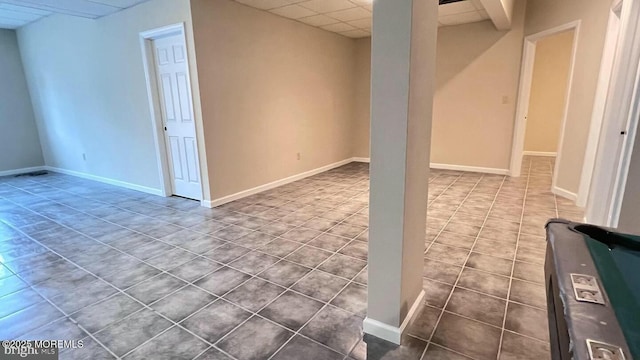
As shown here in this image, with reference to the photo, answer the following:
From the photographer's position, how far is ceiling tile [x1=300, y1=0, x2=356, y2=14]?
4.14 meters

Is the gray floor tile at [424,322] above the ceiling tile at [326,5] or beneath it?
beneath

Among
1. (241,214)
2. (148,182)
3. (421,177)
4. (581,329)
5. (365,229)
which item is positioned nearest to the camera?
(581,329)

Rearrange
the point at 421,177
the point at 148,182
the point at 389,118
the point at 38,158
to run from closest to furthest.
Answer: the point at 389,118 < the point at 421,177 < the point at 148,182 < the point at 38,158

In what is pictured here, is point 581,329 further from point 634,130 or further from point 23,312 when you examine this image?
point 23,312

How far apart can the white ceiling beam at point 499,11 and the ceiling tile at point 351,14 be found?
1.59 m

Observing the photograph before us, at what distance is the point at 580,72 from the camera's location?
3.96m

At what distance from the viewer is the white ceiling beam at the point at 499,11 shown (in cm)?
385

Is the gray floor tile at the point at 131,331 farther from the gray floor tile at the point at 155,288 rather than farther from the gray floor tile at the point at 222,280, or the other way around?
the gray floor tile at the point at 222,280

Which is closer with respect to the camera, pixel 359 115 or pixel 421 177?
pixel 421 177

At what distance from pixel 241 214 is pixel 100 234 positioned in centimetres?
149

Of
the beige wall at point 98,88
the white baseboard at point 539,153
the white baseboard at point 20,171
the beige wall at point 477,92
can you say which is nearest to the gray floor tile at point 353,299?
the beige wall at point 98,88

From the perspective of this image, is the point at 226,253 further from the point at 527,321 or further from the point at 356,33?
the point at 356,33

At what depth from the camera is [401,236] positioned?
162 centimetres

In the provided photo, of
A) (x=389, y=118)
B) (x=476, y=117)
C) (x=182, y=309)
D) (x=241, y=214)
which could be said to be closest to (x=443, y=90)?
(x=476, y=117)
